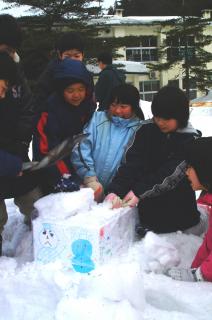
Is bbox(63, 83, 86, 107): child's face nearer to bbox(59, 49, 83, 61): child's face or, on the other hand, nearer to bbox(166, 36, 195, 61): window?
bbox(59, 49, 83, 61): child's face

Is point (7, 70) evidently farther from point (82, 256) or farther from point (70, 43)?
point (82, 256)

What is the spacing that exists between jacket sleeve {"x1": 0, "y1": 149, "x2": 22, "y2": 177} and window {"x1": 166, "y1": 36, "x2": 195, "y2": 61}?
68.2ft

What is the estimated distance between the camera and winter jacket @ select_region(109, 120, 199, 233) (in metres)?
2.60

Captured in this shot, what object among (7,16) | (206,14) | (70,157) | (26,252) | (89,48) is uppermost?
(206,14)

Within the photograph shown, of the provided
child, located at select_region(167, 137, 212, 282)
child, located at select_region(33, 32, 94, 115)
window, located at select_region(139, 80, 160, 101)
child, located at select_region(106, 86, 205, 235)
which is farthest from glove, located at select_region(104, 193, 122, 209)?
window, located at select_region(139, 80, 160, 101)

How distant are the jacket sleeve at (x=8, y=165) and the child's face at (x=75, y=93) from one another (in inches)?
24.1

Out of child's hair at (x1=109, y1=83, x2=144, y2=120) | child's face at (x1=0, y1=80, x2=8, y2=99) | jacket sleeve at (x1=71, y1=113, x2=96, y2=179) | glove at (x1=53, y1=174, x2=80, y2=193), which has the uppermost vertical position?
child's face at (x1=0, y1=80, x2=8, y2=99)

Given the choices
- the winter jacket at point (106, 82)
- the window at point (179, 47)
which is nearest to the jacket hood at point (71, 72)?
the winter jacket at point (106, 82)

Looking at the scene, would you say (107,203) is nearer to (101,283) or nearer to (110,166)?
(110,166)

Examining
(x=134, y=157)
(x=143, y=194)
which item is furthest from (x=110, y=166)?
(x=143, y=194)

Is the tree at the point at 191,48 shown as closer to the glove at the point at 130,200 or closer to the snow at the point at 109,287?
the glove at the point at 130,200

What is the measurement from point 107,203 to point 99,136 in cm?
51

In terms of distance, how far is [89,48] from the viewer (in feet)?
65.9

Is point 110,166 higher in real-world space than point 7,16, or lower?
lower
